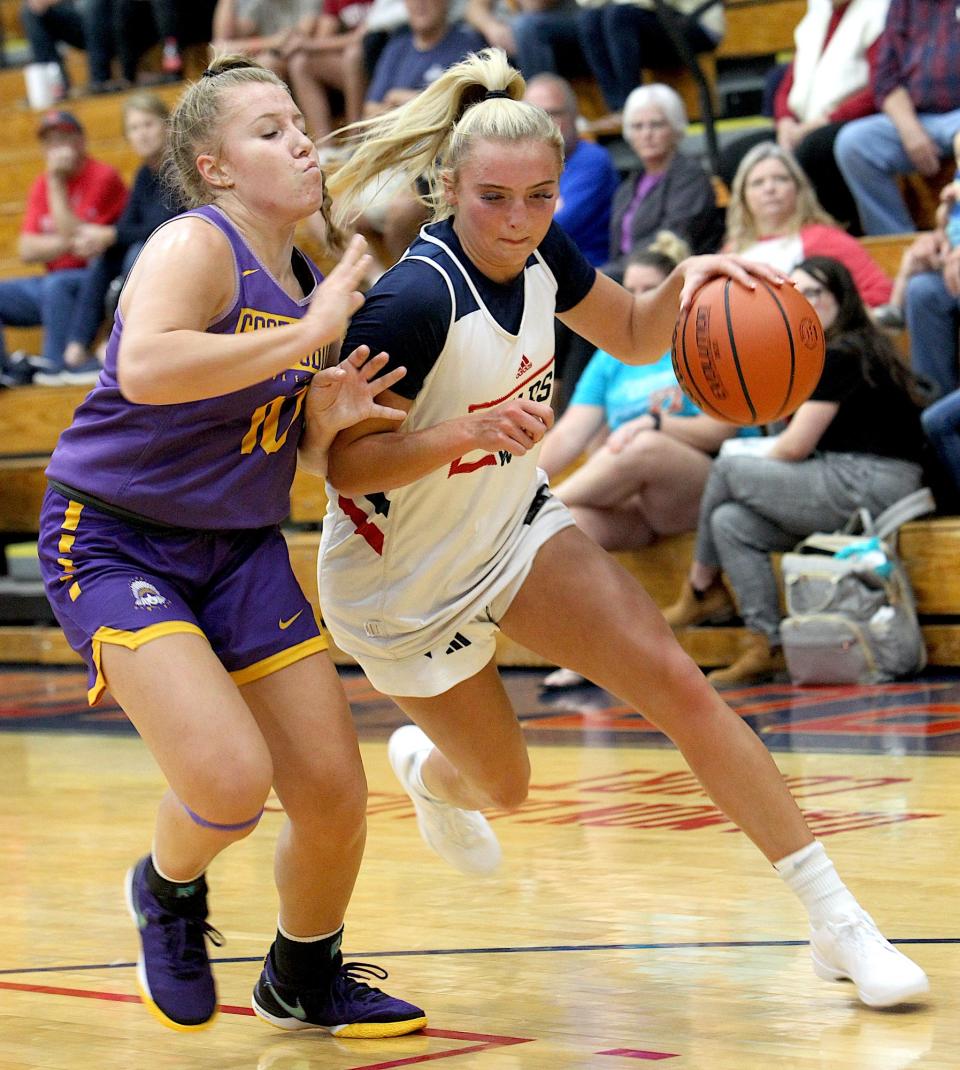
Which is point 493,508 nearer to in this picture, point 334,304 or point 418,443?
point 418,443

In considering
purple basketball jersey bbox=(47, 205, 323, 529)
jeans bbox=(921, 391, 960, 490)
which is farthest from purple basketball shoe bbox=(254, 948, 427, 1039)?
jeans bbox=(921, 391, 960, 490)

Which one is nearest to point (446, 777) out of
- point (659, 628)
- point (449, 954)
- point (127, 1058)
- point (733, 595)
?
point (449, 954)

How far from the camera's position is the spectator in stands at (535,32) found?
873cm

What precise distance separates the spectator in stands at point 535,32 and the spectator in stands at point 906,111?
191 centimetres

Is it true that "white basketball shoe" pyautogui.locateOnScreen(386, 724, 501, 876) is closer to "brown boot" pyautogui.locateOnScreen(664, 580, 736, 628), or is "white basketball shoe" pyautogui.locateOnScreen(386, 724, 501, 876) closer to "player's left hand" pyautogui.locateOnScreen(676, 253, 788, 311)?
"player's left hand" pyautogui.locateOnScreen(676, 253, 788, 311)

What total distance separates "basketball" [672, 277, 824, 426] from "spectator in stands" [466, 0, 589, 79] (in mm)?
5783

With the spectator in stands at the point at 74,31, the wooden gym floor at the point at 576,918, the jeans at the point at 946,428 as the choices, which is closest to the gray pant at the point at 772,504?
the jeans at the point at 946,428

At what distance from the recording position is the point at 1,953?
11.1ft

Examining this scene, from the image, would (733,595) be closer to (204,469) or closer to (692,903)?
(692,903)

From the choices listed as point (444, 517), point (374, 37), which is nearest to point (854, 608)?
point (444, 517)

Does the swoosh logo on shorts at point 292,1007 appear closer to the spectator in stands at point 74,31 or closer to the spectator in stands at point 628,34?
the spectator in stands at point 628,34

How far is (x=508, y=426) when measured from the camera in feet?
8.93

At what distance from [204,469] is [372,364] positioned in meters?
0.32

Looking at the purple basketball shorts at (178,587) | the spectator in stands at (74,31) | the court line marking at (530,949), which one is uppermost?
the purple basketball shorts at (178,587)
